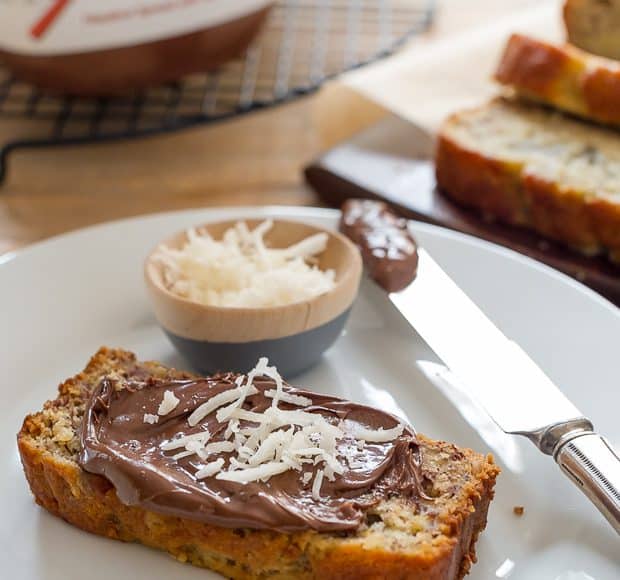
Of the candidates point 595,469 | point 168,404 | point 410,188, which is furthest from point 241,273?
point 410,188

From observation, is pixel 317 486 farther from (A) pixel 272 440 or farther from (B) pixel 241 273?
(B) pixel 241 273

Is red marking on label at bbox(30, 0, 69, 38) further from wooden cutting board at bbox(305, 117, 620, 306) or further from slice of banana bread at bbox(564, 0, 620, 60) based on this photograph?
slice of banana bread at bbox(564, 0, 620, 60)

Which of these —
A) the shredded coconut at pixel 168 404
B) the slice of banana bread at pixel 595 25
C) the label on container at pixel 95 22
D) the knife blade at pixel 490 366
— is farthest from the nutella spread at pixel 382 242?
the slice of banana bread at pixel 595 25

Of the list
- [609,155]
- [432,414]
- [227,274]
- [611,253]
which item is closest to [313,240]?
[227,274]

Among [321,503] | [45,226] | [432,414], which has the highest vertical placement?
[321,503]

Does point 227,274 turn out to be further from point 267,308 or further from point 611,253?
point 611,253

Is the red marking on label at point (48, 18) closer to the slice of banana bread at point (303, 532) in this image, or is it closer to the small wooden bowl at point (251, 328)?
the small wooden bowl at point (251, 328)
